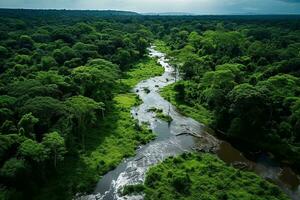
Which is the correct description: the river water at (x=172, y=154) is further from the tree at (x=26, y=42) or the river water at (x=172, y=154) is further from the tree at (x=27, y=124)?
the tree at (x=26, y=42)

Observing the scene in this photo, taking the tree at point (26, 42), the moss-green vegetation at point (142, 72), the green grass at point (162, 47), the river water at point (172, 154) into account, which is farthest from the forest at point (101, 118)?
the green grass at point (162, 47)

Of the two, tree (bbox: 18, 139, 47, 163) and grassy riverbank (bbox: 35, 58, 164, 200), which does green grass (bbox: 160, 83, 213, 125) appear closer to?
grassy riverbank (bbox: 35, 58, 164, 200)

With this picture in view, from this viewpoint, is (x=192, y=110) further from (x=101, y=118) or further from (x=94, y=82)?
(x=94, y=82)

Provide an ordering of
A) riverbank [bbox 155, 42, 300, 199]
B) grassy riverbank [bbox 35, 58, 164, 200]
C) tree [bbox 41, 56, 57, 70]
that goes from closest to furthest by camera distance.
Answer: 1. grassy riverbank [bbox 35, 58, 164, 200]
2. riverbank [bbox 155, 42, 300, 199]
3. tree [bbox 41, 56, 57, 70]

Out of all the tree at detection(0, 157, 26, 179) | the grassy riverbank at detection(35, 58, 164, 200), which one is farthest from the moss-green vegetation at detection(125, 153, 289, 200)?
the tree at detection(0, 157, 26, 179)

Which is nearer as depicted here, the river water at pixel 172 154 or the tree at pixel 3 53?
the river water at pixel 172 154

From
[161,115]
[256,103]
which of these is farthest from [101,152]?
[256,103]
